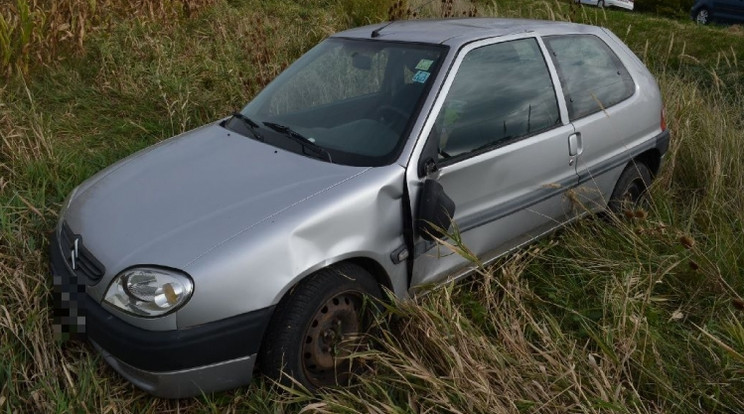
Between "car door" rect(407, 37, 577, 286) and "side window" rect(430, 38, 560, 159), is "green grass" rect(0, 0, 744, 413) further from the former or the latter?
"side window" rect(430, 38, 560, 159)

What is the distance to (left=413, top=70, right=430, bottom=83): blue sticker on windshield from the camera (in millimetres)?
2996

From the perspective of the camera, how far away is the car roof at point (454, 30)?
323cm

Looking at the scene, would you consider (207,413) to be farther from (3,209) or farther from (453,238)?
(3,209)

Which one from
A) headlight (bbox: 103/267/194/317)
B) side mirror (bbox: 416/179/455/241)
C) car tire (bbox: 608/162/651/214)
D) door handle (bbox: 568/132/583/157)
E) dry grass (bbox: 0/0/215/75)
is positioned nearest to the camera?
headlight (bbox: 103/267/194/317)

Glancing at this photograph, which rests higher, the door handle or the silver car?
the silver car

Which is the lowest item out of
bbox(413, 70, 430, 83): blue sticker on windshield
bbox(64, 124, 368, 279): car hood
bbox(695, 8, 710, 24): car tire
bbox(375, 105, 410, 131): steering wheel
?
bbox(695, 8, 710, 24): car tire

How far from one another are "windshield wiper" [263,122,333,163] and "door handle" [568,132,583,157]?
4.62 ft

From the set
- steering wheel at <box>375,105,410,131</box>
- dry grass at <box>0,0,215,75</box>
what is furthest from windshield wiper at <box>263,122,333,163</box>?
dry grass at <box>0,0,215,75</box>

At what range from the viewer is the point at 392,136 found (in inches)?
112

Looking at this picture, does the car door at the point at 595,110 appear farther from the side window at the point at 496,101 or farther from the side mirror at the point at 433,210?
the side mirror at the point at 433,210

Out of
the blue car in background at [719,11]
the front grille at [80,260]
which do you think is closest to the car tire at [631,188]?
the front grille at [80,260]

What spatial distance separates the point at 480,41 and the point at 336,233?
52.7 inches

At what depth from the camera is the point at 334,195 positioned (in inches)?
100.0

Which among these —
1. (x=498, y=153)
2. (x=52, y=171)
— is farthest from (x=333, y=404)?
(x=52, y=171)
